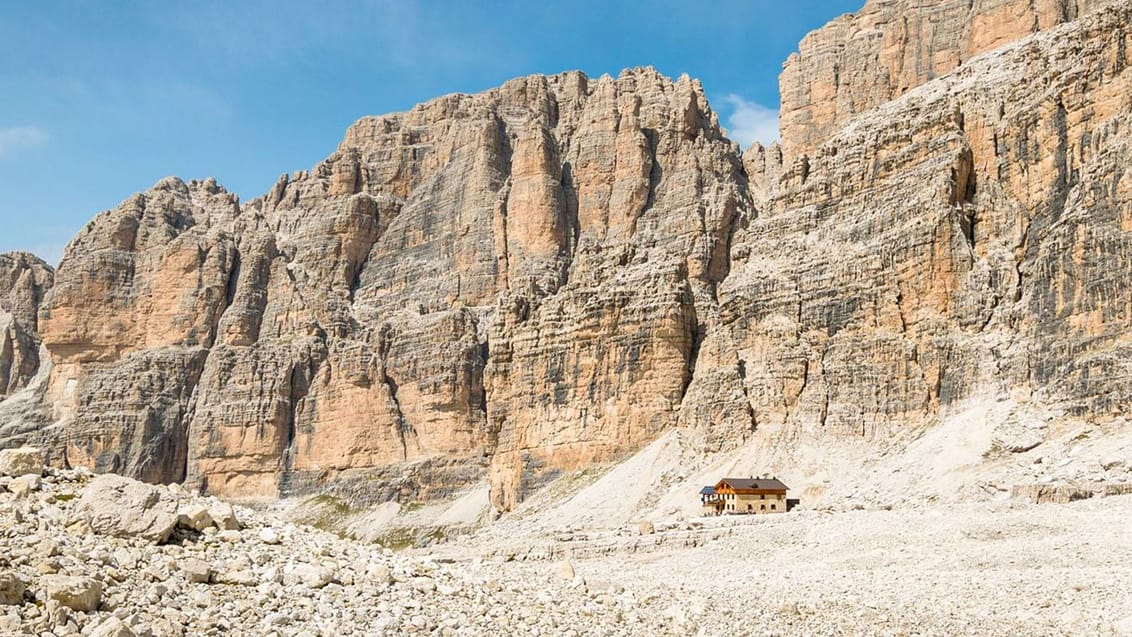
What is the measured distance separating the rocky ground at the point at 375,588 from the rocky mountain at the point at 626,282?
38.4 metres

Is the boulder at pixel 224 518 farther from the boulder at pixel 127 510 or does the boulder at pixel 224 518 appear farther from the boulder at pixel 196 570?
the boulder at pixel 196 570

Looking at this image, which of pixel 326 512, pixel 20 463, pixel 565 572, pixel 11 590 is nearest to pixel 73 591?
pixel 11 590

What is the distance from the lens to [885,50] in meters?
126

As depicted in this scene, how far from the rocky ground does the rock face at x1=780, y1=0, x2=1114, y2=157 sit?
77231 millimetres

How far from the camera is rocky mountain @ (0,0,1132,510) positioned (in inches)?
3644

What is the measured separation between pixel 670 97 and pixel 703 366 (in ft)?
175

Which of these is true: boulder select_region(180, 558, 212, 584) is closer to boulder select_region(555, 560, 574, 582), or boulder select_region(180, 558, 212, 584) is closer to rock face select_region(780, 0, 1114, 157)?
boulder select_region(555, 560, 574, 582)

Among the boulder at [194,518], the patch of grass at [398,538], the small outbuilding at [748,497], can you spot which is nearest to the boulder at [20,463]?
the boulder at [194,518]

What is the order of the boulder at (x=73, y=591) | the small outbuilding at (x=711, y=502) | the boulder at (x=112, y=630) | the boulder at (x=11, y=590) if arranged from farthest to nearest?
the small outbuilding at (x=711, y=502), the boulder at (x=73, y=591), the boulder at (x=11, y=590), the boulder at (x=112, y=630)

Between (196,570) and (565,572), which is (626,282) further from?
(196,570)

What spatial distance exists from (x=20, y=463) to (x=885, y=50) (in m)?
114

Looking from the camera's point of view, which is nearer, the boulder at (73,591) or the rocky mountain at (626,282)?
the boulder at (73,591)

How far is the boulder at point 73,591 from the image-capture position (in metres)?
20.6

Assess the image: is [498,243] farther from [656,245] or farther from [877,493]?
[877,493]
